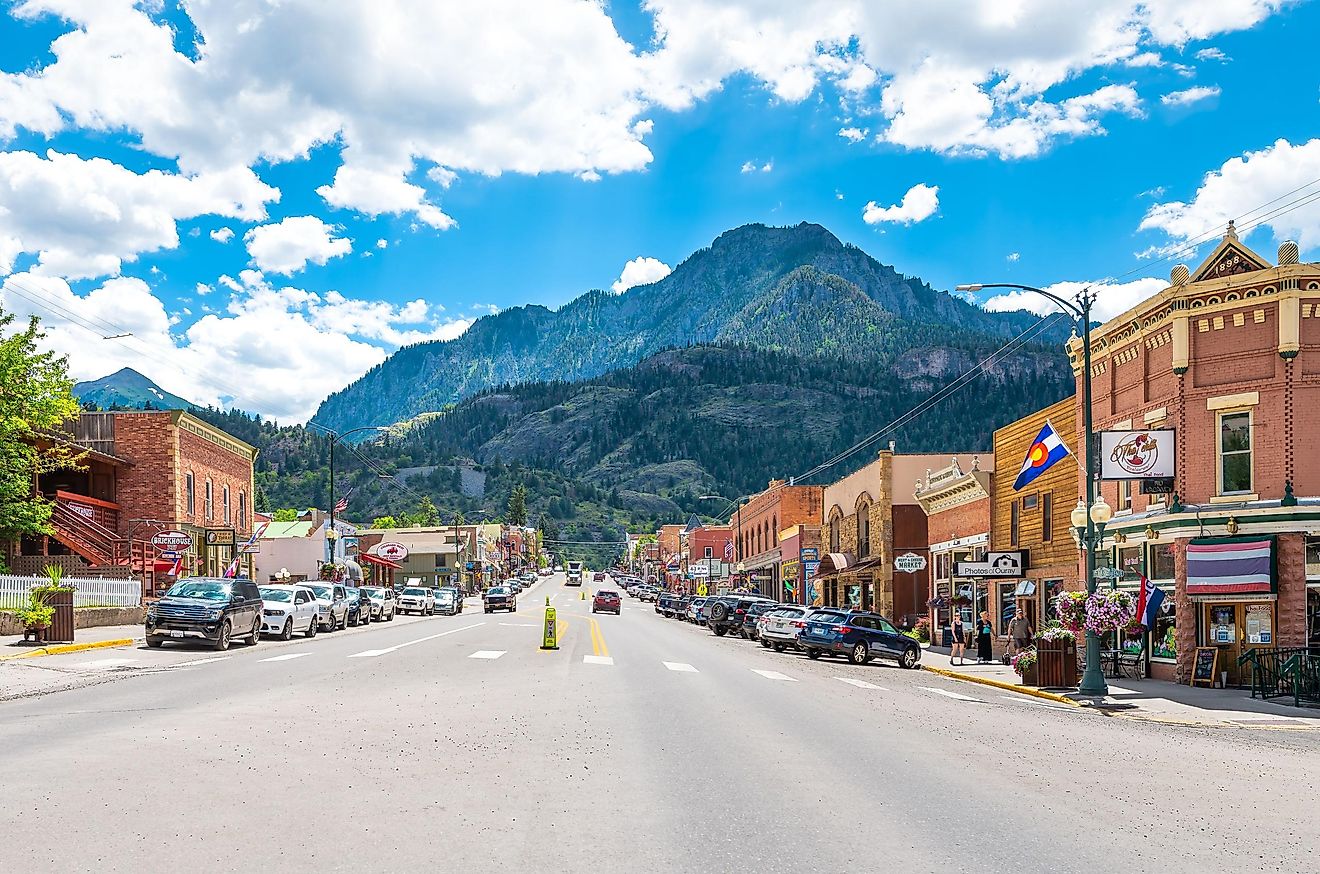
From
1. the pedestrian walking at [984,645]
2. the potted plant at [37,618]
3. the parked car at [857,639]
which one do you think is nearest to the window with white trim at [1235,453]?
the pedestrian walking at [984,645]

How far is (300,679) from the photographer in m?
21.0

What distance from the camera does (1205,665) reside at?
26.2 m

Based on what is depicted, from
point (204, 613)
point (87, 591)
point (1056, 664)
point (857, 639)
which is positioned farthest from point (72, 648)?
point (1056, 664)

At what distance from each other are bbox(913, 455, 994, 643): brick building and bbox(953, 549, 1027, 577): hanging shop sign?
8.01ft

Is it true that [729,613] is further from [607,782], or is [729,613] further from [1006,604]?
[607,782]

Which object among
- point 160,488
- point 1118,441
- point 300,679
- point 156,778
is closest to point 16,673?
point 300,679

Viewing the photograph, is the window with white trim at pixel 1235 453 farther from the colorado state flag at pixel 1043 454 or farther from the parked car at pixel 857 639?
the parked car at pixel 857 639

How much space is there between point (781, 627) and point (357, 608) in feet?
63.1

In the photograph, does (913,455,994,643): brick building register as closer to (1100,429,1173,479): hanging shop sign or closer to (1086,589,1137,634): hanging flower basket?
(1100,429,1173,479): hanging shop sign

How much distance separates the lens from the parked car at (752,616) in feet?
162

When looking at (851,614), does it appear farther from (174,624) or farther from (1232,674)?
(174,624)

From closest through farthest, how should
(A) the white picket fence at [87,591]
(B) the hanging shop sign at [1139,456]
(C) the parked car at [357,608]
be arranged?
(B) the hanging shop sign at [1139,456] < (A) the white picket fence at [87,591] < (C) the parked car at [357,608]

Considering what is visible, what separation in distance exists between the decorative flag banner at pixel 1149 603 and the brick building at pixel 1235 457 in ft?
2.50

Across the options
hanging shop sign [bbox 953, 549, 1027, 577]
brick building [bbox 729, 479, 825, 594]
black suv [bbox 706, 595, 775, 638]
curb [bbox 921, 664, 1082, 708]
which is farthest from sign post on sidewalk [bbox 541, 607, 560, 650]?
brick building [bbox 729, 479, 825, 594]
